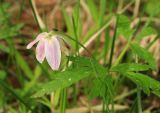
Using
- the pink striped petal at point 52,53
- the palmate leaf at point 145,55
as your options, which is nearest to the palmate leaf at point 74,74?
the pink striped petal at point 52,53

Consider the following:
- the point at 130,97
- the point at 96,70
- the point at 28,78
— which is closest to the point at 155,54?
the point at 130,97

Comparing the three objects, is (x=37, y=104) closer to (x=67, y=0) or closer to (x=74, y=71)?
(x=74, y=71)

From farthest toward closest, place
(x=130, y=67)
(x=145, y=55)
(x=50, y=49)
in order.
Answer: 1. (x=145, y=55)
2. (x=130, y=67)
3. (x=50, y=49)

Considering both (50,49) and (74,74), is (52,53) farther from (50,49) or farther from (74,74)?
(74,74)

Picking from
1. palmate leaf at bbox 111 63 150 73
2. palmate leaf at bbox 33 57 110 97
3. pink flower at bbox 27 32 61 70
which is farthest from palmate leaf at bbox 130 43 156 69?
pink flower at bbox 27 32 61 70

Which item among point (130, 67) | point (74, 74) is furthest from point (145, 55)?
point (74, 74)

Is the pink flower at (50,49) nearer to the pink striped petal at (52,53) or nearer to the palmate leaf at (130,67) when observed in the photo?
the pink striped petal at (52,53)

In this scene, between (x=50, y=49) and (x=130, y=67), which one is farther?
(x=130, y=67)
